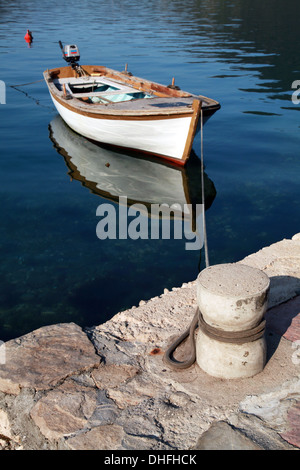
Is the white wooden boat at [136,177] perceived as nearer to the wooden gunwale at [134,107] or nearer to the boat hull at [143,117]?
the boat hull at [143,117]

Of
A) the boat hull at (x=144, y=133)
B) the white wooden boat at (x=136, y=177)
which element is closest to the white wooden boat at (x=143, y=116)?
the boat hull at (x=144, y=133)

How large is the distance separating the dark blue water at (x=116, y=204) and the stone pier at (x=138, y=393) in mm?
2177

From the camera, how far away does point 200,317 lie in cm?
400

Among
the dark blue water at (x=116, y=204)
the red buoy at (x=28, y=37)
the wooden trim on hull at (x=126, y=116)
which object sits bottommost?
the dark blue water at (x=116, y=204)

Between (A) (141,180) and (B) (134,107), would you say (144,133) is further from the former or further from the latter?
(A) (141,180)

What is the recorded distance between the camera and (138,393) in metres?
3.91

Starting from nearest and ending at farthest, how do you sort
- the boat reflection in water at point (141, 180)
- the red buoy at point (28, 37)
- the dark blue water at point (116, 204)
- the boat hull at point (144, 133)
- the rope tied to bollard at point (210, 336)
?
the rope tied to bollard at point (210, 336), the dark blue water at point (116, 204), the boat reflection in water at point (141, 180), the boat hull at point (144, 133), the red buoy at point (28, 37)

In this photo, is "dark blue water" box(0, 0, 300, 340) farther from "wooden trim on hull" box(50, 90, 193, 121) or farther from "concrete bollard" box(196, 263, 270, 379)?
"concrete bollard" box(196, 263, 270, 379)

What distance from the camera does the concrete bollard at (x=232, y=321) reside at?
11.9 feet

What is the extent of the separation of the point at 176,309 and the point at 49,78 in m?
13.3

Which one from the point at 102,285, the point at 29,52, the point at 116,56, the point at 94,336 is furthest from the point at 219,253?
the point at 29,52

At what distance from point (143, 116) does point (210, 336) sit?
27.0 feet

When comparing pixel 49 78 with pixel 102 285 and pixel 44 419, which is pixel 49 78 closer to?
pixel 102 285

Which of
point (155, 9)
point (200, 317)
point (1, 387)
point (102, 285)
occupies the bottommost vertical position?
point (102, 285)
